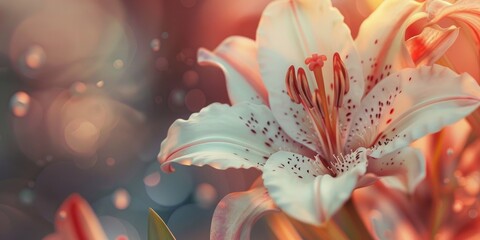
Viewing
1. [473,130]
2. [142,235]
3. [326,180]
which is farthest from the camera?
[142,235]

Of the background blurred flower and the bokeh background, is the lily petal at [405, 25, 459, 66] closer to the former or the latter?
the background blurred flower

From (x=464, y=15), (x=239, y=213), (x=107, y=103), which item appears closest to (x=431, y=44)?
(x=464, y=15)

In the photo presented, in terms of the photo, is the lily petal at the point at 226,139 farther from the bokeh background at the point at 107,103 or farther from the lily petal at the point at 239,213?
the bokeh background at the point at 107,103

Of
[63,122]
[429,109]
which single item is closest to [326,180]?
[429,109]

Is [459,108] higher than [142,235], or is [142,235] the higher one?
[459,108]

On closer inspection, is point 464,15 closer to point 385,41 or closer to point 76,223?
point 385,41

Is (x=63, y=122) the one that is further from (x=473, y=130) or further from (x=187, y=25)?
(x=473, y=130)

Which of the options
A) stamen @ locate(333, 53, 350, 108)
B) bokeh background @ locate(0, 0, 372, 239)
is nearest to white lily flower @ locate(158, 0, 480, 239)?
stamen @ locate(333, 53, 350, 108)
